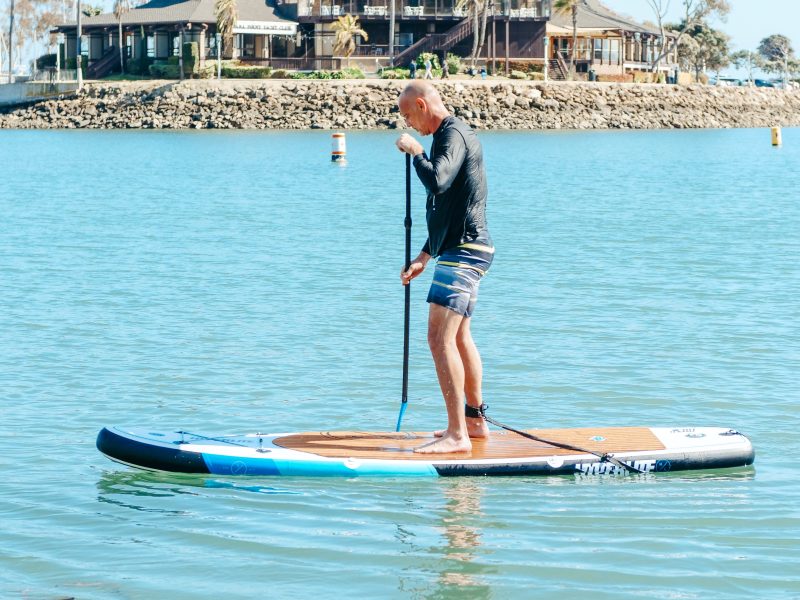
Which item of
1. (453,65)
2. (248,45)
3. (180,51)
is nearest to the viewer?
(453,65)

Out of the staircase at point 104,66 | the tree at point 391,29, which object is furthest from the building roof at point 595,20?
the staircase at point 104,66

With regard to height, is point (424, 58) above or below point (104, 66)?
above

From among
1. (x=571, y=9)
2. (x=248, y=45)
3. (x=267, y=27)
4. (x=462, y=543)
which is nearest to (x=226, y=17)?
(x=267, y=27)

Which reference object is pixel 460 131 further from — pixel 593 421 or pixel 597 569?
pixel 593 421

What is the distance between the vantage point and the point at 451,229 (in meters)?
8.80

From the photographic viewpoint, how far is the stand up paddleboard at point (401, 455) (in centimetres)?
902

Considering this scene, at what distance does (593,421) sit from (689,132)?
3219 inches

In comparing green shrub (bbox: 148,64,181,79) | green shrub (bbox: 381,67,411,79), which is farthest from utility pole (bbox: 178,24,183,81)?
green shrub (bbox: 381,67,411,79)

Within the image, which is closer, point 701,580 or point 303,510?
point 701,580

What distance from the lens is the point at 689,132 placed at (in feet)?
296

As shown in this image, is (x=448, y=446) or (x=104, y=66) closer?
(x=448, y=446)

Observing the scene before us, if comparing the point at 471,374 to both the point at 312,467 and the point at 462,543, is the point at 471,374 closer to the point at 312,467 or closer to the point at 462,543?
the point at 312,467

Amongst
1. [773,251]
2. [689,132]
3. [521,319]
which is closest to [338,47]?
[689,132]

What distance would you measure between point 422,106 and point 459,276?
1154 mm
